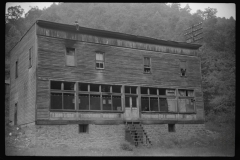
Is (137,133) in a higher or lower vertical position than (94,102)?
lower

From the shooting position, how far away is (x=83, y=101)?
26.3 meters

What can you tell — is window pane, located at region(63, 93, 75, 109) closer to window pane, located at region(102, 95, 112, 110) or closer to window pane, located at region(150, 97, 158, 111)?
window pane, located at region(102, 95, 112, 110)

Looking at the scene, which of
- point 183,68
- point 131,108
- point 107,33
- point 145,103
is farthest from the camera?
point 183,68

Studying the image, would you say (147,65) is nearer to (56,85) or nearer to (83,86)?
(83,86)

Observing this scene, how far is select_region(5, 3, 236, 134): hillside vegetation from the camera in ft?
143

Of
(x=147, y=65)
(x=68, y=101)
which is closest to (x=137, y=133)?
(x=68, y=101)

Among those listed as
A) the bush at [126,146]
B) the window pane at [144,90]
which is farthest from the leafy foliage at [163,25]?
the bush at [126,146]

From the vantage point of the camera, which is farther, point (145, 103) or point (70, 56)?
point (145, 103)

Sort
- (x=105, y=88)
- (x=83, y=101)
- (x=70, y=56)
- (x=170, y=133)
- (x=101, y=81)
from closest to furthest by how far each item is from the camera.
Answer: (x=83, y=101), (x=70, y=56), (x=101, y=81), (x=105, y=88), (x=170, y=133)

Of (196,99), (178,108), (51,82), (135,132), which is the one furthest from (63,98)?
(196,99)

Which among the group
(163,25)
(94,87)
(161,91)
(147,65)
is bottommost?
(161,91)

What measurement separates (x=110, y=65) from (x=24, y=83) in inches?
314

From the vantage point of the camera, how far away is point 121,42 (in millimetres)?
29578

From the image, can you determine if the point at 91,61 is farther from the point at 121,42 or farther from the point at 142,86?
the point at 142,86
